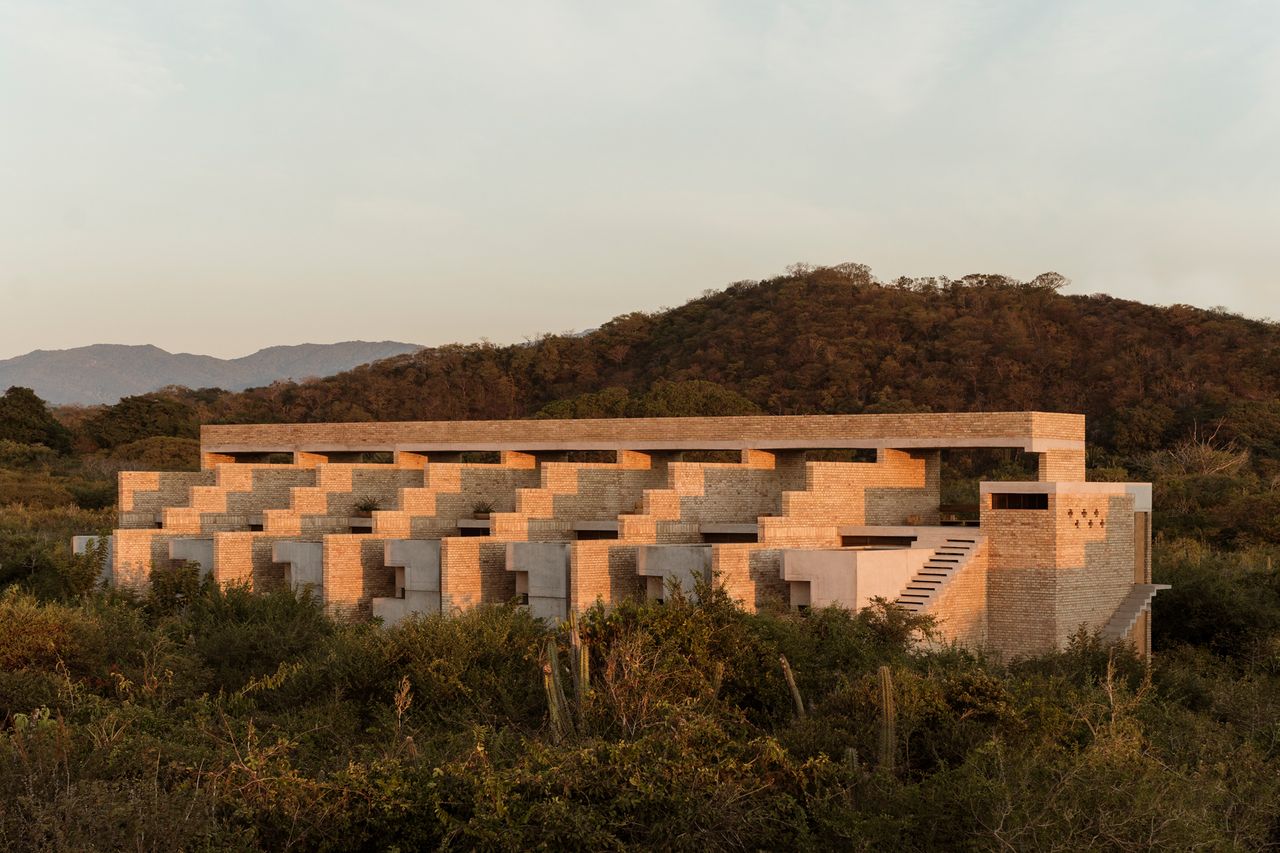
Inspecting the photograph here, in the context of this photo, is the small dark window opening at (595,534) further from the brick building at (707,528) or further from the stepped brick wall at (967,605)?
the stepped brick wall at (967,605)

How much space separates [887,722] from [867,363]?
56315 mm

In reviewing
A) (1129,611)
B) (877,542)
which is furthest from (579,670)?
(1129,611)

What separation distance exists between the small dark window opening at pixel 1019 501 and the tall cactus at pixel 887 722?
1100 cm

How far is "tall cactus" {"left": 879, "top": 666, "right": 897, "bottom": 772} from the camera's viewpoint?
13.9 m

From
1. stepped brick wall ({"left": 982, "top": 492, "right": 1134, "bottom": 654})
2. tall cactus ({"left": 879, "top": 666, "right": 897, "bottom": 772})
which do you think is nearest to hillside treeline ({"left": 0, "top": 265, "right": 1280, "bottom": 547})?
stepped brick wall ({"left": 982, "top": 492, "right": 1134, "bottom": 654})

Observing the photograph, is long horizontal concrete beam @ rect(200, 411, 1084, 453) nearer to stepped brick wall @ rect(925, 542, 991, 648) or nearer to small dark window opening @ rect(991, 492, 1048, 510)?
small dark window opening @ rect(991, 492, 1048, 510)

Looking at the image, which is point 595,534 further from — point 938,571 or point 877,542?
point 938,571

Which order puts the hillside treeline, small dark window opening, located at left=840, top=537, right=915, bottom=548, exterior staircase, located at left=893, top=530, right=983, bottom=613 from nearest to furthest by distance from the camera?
exterior staircase, located at left=893, top=530, right=983, bottom=613 < small dark window opening, located at left=840, top=537, right=915, bottom=548 < the hillside treeline

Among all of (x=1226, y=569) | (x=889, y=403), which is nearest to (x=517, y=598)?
(x=1226, y=569)

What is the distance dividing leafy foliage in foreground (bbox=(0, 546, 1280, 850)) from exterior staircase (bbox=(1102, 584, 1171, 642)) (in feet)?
7.03

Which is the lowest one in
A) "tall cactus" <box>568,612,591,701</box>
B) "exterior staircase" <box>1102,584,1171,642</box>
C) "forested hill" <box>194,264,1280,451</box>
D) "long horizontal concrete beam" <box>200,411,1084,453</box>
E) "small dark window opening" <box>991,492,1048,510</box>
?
"exterior staircase" <box>1102,584,1171,642</box>

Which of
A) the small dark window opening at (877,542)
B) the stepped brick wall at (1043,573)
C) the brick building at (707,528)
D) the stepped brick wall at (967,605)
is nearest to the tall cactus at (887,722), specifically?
the brick building at (707,528)

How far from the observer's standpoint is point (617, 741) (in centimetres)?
1405

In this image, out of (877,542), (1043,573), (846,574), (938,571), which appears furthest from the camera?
(877,542)
